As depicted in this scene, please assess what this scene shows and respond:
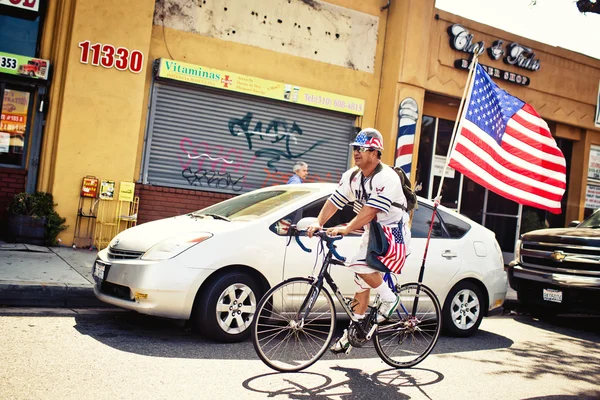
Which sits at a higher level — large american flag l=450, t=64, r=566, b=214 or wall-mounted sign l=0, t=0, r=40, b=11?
wall-mounted sign l=0, t=0, r=40, b=11

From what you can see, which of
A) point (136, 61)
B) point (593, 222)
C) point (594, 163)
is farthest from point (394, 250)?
point (594, 163)

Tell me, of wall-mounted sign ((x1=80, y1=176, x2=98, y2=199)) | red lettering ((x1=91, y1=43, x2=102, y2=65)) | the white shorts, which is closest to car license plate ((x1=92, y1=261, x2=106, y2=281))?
the white shorts

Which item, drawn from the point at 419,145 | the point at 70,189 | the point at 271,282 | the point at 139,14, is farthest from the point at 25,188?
the point at 419,145

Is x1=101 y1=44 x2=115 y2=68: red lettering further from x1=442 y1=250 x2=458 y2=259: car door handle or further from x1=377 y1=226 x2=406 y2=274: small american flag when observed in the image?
x1=377 y1=226 x2=406 y2=274: small american flag

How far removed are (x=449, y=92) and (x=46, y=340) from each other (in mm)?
11360

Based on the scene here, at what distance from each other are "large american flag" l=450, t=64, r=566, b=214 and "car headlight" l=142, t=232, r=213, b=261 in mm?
2981

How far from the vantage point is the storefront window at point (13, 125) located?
1040 centimetres

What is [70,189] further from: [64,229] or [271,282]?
[271,282]

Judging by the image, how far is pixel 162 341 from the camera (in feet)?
18.5

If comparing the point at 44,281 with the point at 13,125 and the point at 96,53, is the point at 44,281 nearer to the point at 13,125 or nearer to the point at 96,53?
the point at 13,125

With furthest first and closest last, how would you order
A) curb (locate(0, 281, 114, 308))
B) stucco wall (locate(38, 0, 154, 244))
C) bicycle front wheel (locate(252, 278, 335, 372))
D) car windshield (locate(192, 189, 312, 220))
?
stucco wall (locate(38, 0, 154, 244)) → curb (locate(0, 281, 114, 308)) → car windshield (locate(192, 189, 312, 220)) → bicycle front wheel (locate(252, 278, 335, 372))

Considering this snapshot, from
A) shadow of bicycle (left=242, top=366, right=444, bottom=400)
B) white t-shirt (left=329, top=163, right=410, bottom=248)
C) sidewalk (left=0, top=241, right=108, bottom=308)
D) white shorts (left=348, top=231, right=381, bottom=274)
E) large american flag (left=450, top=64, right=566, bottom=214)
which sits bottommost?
shadow of bicycle (left=242, top=366, right=444, bottom=400)

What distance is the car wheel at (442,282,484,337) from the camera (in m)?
7.11

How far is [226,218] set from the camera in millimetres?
6336
